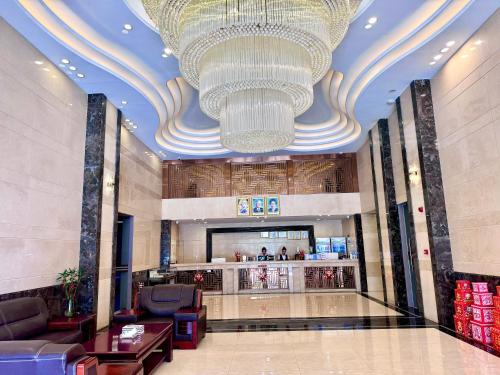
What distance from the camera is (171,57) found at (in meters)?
6.51

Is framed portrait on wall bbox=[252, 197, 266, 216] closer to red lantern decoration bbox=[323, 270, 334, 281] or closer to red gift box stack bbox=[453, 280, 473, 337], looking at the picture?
red lantern decoration bbox=[323, 270, 334, 281]

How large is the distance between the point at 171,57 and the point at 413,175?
5.39m

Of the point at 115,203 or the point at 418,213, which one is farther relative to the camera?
the point at 115,203

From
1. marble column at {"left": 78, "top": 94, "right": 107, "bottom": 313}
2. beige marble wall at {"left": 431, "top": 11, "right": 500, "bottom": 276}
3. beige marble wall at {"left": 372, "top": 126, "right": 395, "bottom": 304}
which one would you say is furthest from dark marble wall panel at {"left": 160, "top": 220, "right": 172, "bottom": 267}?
beige marble wall at {"left": 431, "top": 11, "right": 500, "bottom": 276}

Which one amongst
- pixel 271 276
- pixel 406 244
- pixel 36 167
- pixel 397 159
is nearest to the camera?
pixel 36 167

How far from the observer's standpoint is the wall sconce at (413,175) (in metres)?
7.29

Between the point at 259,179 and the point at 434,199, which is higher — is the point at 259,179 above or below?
above

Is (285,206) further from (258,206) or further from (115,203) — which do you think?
(115,203)

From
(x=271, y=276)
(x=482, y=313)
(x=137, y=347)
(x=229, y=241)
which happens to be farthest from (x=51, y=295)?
(x=229, y=241)

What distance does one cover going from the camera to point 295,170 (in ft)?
41.1

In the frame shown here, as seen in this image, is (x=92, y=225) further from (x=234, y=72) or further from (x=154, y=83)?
(x=234, y=72)

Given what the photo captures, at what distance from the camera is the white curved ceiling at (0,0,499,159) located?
16.9 ft

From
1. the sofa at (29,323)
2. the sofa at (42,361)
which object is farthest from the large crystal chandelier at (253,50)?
the sofa at (29,323)

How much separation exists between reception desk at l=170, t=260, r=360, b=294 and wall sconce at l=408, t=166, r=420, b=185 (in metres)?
5.21
